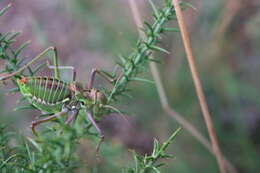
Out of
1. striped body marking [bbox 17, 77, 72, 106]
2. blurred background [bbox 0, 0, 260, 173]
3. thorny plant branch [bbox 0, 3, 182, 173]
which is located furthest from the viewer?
blurred background [bbox 0, 0, 260, 173]

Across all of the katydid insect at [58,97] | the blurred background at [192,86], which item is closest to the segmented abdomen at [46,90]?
the katydid insect at [58,97]

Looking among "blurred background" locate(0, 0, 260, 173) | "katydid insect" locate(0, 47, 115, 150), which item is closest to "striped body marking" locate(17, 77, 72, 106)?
"katydid insect" locate(0, 47, 115, 150)

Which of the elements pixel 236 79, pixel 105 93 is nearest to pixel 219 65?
pixel 236 79

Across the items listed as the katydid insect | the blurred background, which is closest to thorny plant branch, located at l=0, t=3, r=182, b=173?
the katydid insect

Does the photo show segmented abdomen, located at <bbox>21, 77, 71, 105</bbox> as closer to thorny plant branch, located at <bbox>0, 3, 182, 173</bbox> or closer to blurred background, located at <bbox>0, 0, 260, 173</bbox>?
thorny plant branch, located at <bbox>0, 3, 182, 173</bbox>

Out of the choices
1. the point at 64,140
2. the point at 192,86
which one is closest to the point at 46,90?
the point at 64,140

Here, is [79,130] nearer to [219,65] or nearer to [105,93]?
[105,93]

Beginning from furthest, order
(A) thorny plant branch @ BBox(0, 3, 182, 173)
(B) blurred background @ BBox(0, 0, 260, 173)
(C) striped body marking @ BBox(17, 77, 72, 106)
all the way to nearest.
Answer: (B) blurred background @ BBox(0, 0, 260, 173)
(C) striped body marking @ BBox(17, 77, 72, 106)
(A) thorny plant branch @ BBox(0, 3, 182, 173)

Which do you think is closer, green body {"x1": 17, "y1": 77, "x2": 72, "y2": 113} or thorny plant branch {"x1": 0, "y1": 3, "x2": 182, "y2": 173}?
thorny plant branch {"x1": 0, "y1": 3, "x2": 182, "y2": 173}
